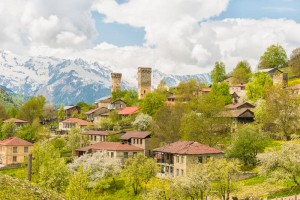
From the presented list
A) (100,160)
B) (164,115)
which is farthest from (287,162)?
(164,115)

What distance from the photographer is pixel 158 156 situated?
279 feet

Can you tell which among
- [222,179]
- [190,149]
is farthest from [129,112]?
[222,179]

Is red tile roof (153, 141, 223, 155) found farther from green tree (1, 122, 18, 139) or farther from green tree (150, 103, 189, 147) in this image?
green tree (1, 122, 18, 139)

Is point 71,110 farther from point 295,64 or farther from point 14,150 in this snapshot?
point 295,64

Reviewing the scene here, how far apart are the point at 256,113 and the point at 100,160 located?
3280 cm

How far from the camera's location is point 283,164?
50.2m

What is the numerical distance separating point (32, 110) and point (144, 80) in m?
44.7

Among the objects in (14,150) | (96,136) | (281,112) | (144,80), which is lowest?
(14,150)

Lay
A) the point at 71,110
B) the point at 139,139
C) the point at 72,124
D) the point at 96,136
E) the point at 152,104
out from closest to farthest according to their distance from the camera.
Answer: the point at 139,139 < the point at 96,136 < the point at 152,104 < the point at 72,124 < the point at 71,110

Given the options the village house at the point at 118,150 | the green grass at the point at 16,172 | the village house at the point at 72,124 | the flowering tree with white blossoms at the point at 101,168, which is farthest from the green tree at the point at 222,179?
the village house at the point at 72,124

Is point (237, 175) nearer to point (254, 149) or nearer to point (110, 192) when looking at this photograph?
point (254, 149)

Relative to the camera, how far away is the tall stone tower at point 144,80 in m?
178

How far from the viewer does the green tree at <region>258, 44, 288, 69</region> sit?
171 m

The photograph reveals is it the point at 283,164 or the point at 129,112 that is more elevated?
the point at 129,112
